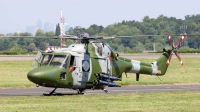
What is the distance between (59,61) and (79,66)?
1437 mm

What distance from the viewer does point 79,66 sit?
31.5 m

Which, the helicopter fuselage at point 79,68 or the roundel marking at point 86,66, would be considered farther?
the roundel marking at point 86,66

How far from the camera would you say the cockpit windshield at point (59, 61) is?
30500 mm

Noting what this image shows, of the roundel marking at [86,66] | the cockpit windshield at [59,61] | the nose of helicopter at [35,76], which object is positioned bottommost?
the nose of helicopter at [35,76]

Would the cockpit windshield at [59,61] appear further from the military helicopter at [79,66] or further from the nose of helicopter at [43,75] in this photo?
the nose of helicopter at [43,75]

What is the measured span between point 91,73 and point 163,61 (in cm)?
795

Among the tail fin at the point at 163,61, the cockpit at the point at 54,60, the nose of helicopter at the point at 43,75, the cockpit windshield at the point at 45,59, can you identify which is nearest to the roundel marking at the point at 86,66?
the cockpit at the point at 54,60

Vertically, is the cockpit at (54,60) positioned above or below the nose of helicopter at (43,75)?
above

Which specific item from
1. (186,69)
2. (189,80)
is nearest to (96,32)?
(186,69)

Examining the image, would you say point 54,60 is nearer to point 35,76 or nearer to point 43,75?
point 43,75

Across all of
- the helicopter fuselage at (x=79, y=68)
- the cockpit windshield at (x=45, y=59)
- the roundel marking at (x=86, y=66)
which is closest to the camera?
the helicopter fuselage at (x=79, y=68)

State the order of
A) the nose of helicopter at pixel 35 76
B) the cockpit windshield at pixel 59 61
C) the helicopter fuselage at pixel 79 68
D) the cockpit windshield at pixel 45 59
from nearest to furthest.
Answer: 1. the nose of helicopter at pixel 35 76
2. the helicopter fuselage at pixel 79 68
3. the cockpit windshield at pixel 59 61
4. the cockpit windshield at pixel 45 59

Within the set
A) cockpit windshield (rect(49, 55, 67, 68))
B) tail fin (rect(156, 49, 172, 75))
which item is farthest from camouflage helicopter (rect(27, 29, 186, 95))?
tail fin (rect(156, 49, 172, 75))

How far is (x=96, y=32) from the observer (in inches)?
7613
